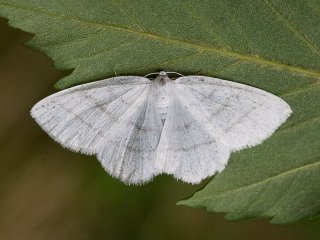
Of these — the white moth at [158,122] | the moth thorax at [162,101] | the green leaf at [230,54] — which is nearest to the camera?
the green leaf at [230,54]

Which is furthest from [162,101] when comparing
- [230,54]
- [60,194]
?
[60,194]

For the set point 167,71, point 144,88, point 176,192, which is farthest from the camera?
point 176,192

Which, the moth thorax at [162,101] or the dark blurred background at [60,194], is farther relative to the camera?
the dark blurred background at [60,194]

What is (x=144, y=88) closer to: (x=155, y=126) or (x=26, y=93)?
(x=155, y=126)

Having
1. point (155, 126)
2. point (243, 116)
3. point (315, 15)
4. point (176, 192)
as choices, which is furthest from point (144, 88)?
point (176, 192)

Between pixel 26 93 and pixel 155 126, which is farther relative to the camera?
pixel 26 93

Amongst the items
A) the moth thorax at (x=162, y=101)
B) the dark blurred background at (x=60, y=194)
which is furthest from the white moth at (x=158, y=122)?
the dark blurred background at (x=60, y=194)

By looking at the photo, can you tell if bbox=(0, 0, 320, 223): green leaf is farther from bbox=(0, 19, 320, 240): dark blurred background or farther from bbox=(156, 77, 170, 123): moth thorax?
bbox=(0, 19, 320, 240): dark blurred background

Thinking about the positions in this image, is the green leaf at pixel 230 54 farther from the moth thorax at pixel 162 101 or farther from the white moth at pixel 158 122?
the moth thorax at pixel 162 101
